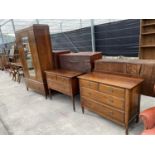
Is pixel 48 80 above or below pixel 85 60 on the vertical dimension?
below

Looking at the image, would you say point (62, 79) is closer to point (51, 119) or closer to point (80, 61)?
point (80, 61)

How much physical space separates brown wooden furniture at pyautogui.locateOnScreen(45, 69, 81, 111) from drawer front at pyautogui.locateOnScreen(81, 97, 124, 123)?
30 centimetres

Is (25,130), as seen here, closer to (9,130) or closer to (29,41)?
(9,130)

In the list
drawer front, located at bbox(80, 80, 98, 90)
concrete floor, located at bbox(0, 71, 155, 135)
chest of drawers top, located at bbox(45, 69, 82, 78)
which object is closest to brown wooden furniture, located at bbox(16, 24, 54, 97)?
chest of drawers top, located at bbox(45, 69, 82, 78)

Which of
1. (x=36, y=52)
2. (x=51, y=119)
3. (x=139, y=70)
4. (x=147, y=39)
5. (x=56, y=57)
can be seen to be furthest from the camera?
(x=147, y=39)

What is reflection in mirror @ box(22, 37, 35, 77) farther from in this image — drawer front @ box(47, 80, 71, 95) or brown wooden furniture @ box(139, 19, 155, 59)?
brown wooden furniture @ box(139, 19, 155, 59)

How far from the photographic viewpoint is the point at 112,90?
178 centimetres

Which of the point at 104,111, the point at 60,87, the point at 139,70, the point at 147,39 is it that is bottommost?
the point at 104,111

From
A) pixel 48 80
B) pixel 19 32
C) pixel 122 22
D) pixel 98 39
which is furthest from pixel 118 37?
pixel 19 32

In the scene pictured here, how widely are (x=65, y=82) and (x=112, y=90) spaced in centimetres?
103

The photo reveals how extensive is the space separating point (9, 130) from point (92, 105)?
4.65ft

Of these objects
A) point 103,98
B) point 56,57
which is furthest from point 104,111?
point 56,57

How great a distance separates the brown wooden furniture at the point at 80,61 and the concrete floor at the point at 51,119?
2.54 feet

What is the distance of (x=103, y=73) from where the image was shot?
231 cm
